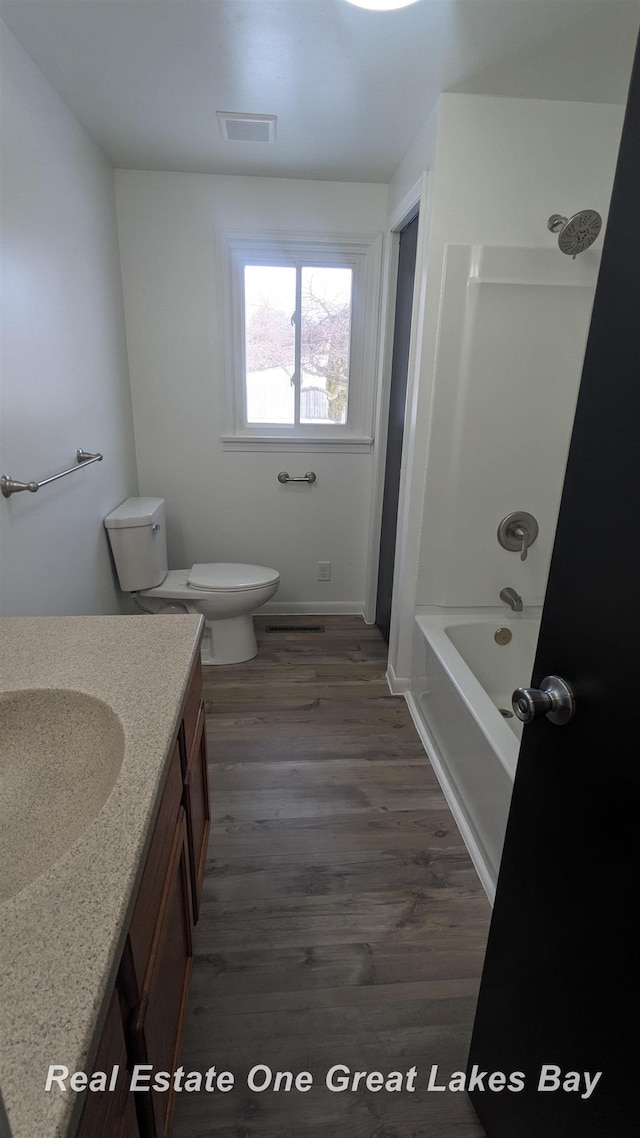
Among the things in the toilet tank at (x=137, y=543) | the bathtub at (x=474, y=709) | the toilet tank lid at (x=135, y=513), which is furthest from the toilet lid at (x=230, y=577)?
the bathtub at (x=474, y=709)

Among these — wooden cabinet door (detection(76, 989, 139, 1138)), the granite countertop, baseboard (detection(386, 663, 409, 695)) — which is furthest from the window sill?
wooden cabinet door (detection(76, 989, 139, 1138))

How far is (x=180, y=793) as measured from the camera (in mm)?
1114

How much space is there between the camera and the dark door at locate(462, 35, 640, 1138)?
62cm

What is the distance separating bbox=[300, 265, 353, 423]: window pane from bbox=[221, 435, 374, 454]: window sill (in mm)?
127

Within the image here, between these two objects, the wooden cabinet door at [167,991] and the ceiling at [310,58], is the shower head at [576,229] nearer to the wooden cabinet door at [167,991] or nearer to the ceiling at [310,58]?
the ceiling at [310,58]

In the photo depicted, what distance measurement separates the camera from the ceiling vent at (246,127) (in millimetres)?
1983

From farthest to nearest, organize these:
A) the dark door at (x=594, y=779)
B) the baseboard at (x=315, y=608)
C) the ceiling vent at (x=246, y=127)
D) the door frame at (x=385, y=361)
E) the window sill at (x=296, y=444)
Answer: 1. the baseboard at (x=315, y=608)
2. the window sill at (x=296, y=444)
3. the door frame at (x=385, y=361)
4. the ceiling vent at (x=246, y=127)
5. the dark door at (x=594, y=779)

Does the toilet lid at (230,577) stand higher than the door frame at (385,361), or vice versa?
the door frame at (385,361)

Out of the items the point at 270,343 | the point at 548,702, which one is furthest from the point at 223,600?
the point at 548,702

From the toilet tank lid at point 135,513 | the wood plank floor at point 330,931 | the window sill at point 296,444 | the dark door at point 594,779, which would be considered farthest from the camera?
the window sill at point 296,444

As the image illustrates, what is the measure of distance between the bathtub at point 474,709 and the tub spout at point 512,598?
2.5 inches

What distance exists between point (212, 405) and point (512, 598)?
1.83 metres

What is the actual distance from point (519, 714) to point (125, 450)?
2441 mm

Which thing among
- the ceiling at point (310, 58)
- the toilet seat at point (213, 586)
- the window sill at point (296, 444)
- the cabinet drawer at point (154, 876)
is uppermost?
the ceiling at point (310, 58)
